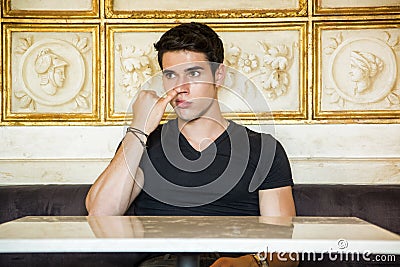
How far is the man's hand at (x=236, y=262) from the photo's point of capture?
1.73m

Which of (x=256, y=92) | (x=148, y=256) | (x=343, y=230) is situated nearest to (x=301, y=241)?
(x=343, y=230)

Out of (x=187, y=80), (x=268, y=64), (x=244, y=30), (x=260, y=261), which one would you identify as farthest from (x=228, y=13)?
(x=260, y=261)

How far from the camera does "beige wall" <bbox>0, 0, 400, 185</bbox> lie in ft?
9.01

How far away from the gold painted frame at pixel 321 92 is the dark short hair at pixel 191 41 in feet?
2.15

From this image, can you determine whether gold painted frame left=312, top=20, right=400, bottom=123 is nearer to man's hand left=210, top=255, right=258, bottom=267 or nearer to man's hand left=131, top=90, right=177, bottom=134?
man's hand left=131, top=90, right=177, bottom=134

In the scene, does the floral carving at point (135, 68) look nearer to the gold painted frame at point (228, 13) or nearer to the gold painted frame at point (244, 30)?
the gold painted frame at point (244, 30)

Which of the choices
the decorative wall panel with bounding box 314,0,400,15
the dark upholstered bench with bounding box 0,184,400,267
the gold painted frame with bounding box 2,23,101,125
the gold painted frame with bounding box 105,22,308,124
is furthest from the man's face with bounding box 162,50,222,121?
the decorative wall panel with bounding box 314,0,400,15

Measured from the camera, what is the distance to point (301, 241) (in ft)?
3.98

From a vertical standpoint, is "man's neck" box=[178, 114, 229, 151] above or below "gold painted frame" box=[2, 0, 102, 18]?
below

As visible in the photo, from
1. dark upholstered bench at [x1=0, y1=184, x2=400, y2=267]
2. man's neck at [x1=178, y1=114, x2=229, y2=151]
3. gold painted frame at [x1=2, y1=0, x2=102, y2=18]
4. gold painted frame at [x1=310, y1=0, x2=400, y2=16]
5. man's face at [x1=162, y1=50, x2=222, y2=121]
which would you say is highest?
gold painted frame at [x1=2, y1=0, x2=102, y2=18]

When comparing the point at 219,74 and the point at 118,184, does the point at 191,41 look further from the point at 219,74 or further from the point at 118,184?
the point at 118,184

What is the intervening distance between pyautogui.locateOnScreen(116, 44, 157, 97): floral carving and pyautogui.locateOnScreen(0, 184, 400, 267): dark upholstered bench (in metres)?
0.56

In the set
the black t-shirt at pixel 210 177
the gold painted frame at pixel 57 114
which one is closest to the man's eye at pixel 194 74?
the black t-shirt at pixel 210 177

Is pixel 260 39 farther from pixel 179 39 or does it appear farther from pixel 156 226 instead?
pixel 156 226
